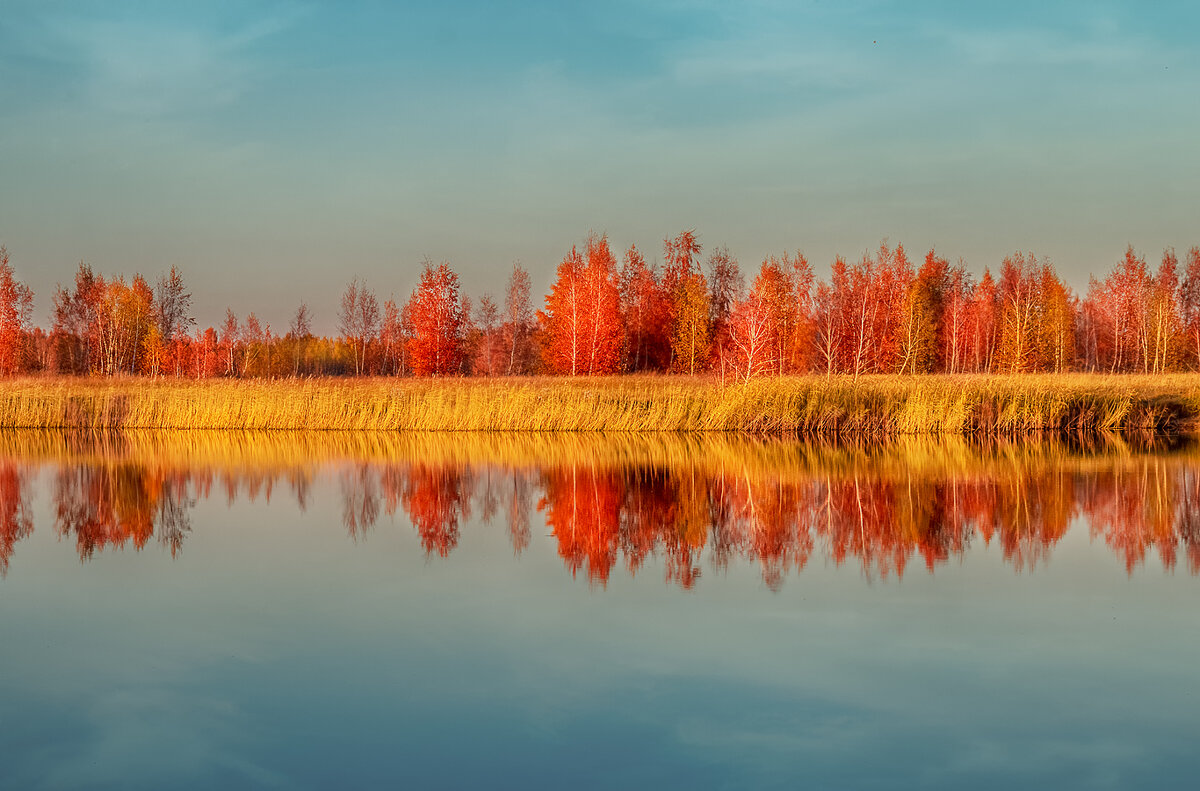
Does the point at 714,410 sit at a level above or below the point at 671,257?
below

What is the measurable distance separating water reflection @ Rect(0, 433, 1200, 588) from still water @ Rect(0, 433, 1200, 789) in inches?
3.2

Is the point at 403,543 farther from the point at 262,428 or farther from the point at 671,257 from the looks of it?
the point at 671,257

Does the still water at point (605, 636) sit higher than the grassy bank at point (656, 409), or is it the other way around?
the grassy bank at point (656, 409)

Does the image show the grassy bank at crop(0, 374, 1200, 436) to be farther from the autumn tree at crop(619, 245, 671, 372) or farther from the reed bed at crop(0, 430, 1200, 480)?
the autumn tree at crop(619, 245, 671, 372)

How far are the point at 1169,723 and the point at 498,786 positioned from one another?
3165 mm

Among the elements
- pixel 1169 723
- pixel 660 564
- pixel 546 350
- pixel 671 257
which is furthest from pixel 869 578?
pixel 671 257

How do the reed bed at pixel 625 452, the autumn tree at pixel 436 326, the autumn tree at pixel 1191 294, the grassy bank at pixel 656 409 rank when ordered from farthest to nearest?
the autumn tree at pixel 1191 294
the autumn tree at pixel 436 326
the grassy bank at pixel 656 409
the reed bed at pixel 625 452

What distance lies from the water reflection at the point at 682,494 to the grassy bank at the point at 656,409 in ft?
7.33

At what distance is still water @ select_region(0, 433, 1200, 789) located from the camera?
475cm

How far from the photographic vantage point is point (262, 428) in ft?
84.6

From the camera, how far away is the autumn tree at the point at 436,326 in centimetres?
4566

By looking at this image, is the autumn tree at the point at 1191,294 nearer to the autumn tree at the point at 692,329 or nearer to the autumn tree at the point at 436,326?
the autumn tree at the point at 692,329

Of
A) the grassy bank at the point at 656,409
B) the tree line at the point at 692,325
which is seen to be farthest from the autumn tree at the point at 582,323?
the grassy bank at the point at 656,409

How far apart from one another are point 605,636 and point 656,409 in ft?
55.5
